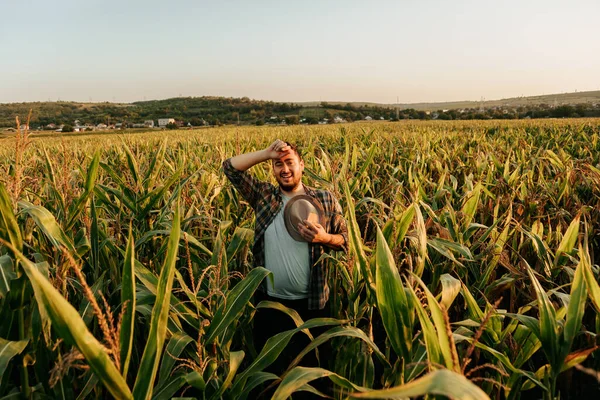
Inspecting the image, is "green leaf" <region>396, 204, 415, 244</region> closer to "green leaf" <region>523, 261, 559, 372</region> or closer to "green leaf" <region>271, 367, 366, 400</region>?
"green leaf" <region>523, 261, 559, 372</region>

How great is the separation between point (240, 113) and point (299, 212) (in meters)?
89.6

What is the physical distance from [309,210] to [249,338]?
732 mm

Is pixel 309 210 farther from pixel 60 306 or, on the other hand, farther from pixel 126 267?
pixel 60 306

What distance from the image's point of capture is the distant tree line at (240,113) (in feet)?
187

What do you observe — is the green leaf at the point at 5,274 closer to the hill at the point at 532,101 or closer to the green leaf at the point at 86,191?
the green leaf at the point at 86,191

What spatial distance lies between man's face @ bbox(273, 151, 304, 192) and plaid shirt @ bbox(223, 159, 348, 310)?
12cm

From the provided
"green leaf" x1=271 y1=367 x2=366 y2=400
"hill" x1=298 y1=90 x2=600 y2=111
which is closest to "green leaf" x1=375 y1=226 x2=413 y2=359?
"green leaf" x1=271 y1=367 x2=366 y2=400

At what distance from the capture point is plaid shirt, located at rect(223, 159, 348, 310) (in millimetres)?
1962

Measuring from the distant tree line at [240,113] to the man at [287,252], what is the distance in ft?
177

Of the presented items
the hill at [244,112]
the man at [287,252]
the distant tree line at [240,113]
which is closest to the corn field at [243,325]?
the man at [287,252]

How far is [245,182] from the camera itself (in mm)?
2223

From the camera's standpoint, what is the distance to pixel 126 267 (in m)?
0.95

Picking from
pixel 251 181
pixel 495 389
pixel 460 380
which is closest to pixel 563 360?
pixel 495 389

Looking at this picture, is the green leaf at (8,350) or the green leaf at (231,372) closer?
the green leaf at (8,350)
